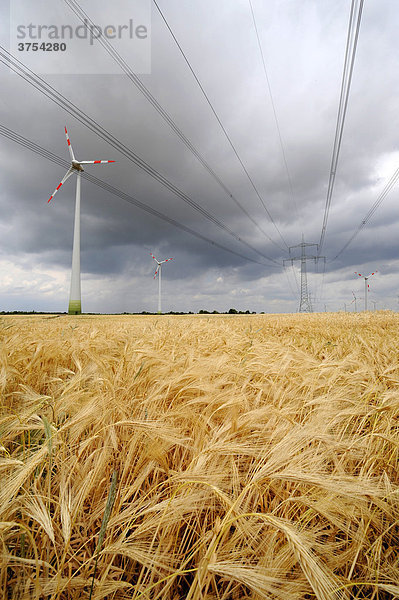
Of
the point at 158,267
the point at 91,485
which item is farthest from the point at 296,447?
the point at 158,267

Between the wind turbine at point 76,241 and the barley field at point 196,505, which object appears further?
the wind turbine at point 76,241

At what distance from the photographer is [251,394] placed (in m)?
1.70

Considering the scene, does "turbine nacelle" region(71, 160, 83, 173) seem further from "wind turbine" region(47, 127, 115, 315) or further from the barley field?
the barley field

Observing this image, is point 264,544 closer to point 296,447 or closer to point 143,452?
point 296,447

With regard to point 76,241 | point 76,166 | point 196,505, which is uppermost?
point 76,166

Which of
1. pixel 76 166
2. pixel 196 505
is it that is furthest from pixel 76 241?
pixel 196 505

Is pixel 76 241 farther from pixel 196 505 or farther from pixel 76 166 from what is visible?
pixel 196 505

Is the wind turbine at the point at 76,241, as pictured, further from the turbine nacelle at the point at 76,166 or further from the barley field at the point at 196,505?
the barley field at the point at 196,505

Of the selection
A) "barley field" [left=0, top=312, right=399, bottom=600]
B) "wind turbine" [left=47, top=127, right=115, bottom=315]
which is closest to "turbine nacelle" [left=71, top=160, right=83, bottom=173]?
"wind turbine" [left=47, top=127, right=115, bottom=315]

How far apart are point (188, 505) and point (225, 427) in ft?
1.24

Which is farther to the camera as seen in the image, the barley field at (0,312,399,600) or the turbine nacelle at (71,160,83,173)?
the turbine nacelle at (71,160,83,173)

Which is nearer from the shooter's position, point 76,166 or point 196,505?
point 196,505

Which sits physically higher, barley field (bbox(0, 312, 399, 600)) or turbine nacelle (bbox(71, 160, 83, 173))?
turbine nacelle (bbox(71, 160, 83, 173))

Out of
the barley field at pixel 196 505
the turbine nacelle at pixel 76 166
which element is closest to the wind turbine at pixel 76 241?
the turbine nacelle at pixel 76 166
